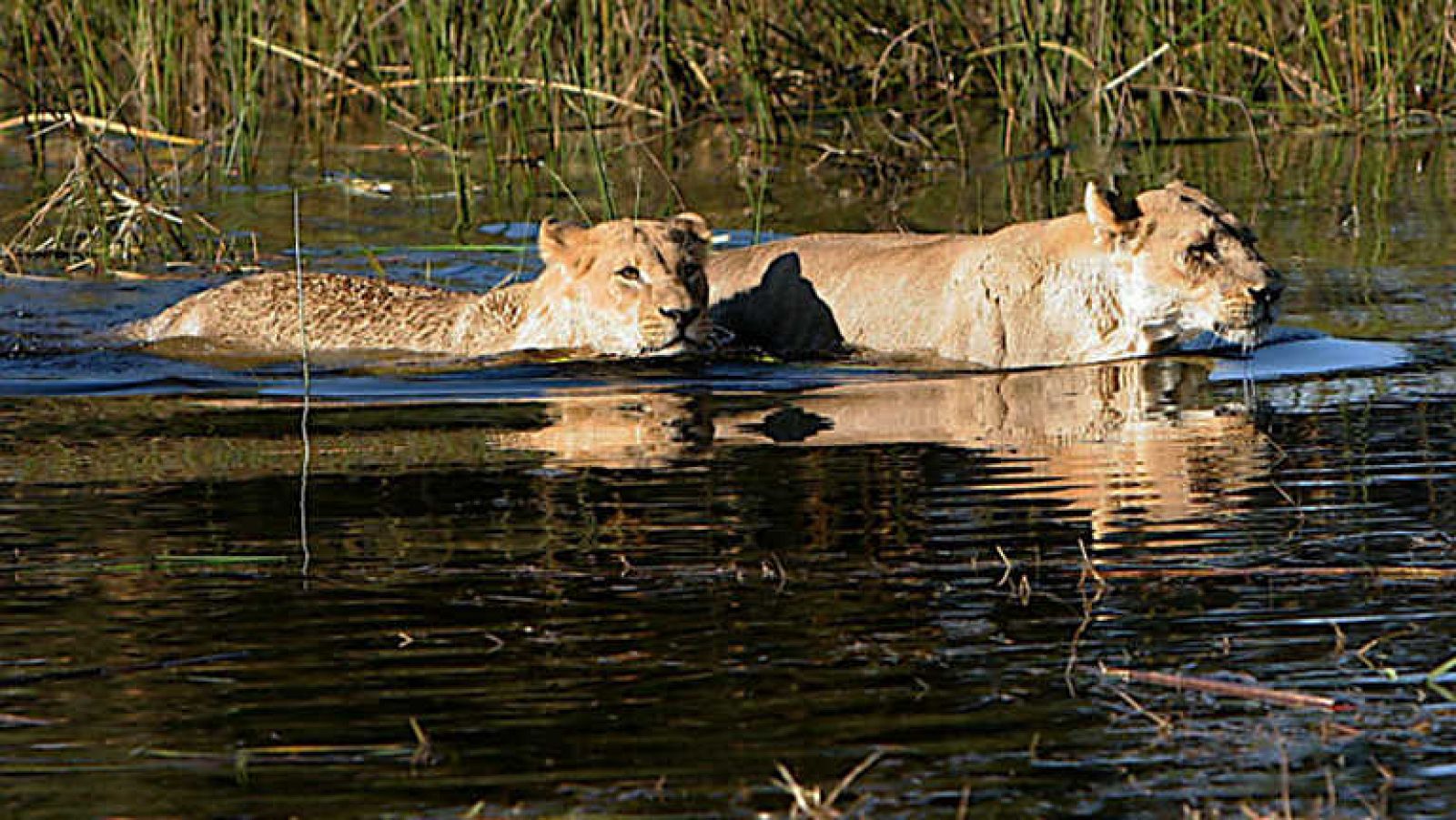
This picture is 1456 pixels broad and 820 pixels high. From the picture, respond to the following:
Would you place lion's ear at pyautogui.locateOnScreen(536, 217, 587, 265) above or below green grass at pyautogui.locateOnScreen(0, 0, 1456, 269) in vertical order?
below

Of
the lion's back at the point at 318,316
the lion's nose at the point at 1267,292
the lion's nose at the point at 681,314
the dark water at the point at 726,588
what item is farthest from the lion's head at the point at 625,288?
the lion's nose at the point at 1267,292

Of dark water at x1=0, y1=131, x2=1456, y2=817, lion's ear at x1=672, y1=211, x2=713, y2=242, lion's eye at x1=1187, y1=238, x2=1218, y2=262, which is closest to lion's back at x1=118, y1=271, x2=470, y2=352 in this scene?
dark water at x1=0, y1=131, x2=1456, y2=817

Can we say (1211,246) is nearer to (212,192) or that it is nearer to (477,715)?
(477,715)

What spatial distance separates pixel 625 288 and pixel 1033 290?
A: 1630 millimetres

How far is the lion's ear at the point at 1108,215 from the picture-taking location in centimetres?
930

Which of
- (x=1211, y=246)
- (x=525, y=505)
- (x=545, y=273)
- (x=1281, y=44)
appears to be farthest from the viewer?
(x=1281, y=44)

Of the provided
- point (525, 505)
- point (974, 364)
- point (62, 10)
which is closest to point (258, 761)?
point (525, 505)

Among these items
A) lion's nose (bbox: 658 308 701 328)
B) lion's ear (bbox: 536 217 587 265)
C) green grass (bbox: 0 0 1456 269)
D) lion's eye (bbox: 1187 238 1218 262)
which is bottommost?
lion's nose (bbox: 658 308 701 328)

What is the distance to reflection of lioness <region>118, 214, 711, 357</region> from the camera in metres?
9.59

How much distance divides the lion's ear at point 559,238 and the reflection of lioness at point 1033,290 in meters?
0.79

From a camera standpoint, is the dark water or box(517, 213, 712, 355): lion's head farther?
box(517, 213, 712, 355): lion's head

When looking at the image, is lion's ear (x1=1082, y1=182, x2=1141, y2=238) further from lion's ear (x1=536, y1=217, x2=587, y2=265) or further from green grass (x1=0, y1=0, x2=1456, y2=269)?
green grass (x1=0, y1=0, x2=1456, y2=269)

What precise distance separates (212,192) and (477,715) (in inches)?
416

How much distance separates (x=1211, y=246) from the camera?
9203 millimetres
